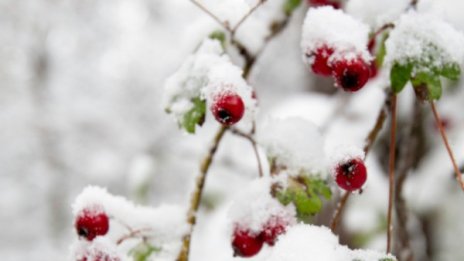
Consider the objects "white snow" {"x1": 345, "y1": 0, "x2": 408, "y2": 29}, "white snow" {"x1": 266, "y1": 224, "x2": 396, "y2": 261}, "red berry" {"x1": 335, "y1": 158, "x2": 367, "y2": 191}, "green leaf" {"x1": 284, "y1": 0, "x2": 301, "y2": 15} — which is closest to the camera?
"white snow" {"x1": 266, "y1": 224, "x2": 396, "y2": 261}

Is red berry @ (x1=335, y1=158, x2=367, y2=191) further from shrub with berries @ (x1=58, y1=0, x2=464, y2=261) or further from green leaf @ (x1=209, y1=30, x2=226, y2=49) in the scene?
green leaf @ (x1=209, y1=30, x2=226, y2=49)

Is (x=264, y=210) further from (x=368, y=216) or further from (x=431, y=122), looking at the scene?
(x=431, y=122)

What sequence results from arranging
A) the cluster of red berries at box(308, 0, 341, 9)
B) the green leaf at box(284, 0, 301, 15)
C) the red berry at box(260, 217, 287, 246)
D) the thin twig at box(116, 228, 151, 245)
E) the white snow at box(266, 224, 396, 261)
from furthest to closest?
the cluster of red berries at box(308, 0, 341, 9), the green leaf at box(284, 0, 301, 15), the thin twig at box(116, 228, 151, 245), the red berry at box(260, 217, 287, 246), the white snow at box(266, 224, 396, 261)

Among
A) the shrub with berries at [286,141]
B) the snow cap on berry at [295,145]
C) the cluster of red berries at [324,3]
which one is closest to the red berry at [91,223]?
the shrub with berries at [286,141]

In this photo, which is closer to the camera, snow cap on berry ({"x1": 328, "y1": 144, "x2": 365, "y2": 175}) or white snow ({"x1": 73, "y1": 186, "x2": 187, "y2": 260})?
snow cap on berry ({"x1": 328, "y1": 144, "x2": 365, "y2": 175})

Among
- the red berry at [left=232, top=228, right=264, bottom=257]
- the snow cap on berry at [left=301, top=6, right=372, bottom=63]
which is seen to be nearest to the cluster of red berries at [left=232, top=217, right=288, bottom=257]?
the red berry at [left=232, top=228, right=264, bottom=257]

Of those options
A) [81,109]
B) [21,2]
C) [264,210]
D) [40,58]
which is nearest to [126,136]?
[81,109]

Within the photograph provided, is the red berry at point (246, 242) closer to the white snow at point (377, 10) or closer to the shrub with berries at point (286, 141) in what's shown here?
the shrub with berries at point (286, 141)
